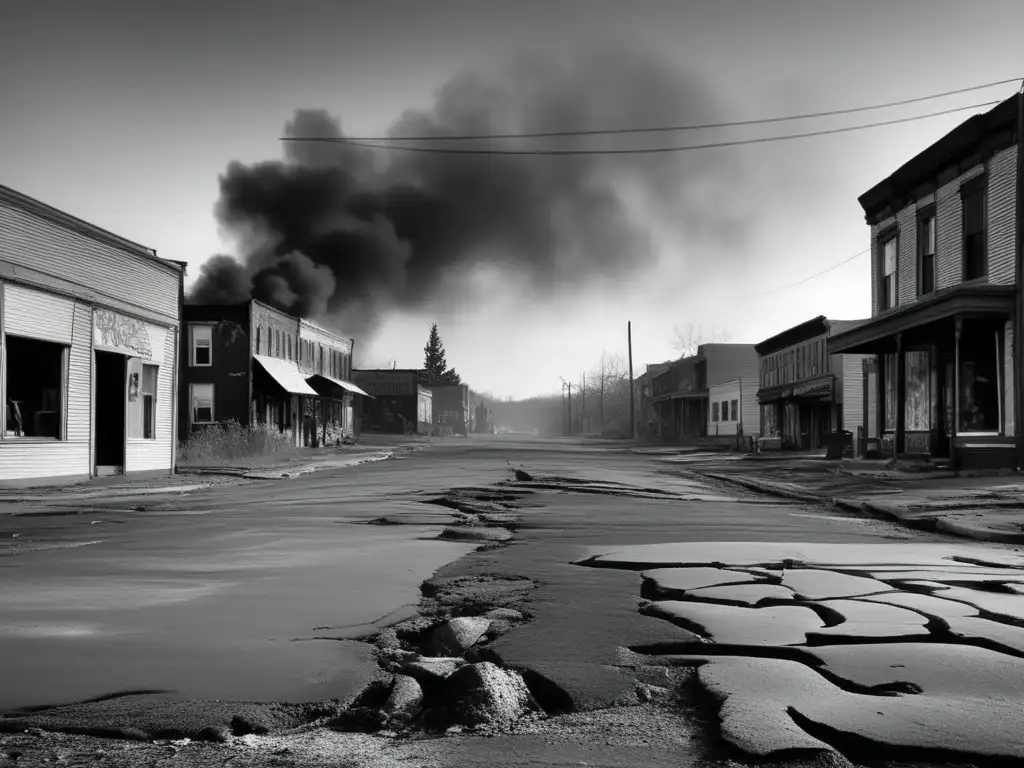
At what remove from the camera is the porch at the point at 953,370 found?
2106 centimetres

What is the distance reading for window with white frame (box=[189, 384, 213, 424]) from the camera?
42062mm

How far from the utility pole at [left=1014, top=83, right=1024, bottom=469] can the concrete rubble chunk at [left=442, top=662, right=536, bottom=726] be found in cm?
1922

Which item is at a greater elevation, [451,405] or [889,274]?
[889,274]

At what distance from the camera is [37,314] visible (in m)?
19.9

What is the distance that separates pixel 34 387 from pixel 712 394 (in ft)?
171

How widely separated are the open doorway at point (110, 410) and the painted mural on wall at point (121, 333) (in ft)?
1.37

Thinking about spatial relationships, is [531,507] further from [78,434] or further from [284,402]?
[284,402]

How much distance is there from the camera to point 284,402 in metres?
47.2

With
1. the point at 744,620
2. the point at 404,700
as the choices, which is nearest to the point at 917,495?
the point at 744,620

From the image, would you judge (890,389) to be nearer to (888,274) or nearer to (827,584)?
(888,274)

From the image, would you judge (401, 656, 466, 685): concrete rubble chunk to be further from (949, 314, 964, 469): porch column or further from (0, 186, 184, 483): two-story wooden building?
(949, 314, 964, 469): porch column

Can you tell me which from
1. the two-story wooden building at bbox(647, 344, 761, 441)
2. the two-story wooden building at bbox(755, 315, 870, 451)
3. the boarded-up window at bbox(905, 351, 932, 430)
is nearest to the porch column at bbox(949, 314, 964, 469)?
the boarded-up window at bbox(905, 351, 932, 430)

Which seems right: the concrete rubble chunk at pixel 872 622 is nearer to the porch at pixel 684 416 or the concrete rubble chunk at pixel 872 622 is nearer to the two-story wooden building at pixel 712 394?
the two-story wooden building at pixel 712 394

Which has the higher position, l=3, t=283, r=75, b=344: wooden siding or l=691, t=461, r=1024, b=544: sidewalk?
l=3, t=283, r=75, b=344: wooden siding
